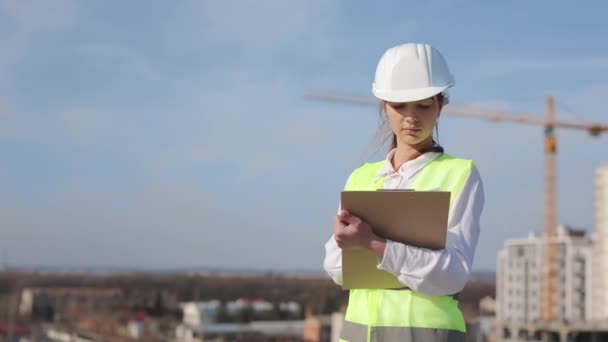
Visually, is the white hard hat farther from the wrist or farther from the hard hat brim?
the wrist

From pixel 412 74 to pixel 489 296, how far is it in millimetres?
75506

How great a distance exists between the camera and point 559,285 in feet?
169

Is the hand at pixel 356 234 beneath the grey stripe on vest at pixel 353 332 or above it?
above

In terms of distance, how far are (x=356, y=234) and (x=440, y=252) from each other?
158 mm

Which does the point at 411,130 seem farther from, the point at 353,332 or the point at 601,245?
the point at 601,245

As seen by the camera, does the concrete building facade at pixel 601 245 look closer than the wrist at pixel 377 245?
No

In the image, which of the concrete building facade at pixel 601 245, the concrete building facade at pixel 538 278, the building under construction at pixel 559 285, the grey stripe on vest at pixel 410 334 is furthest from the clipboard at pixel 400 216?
the concrete building facade at pixel 538 278

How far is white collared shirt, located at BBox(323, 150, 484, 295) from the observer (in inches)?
66.4

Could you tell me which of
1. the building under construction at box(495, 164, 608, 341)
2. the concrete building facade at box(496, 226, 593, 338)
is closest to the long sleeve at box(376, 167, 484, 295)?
the building under construction at box(495, 164, 608, 341)

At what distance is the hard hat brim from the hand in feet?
0.89

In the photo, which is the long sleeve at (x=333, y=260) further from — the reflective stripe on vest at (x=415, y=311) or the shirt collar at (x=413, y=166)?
the shirt collar at (x=413, y=166)

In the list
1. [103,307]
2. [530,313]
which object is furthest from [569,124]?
[103,307]

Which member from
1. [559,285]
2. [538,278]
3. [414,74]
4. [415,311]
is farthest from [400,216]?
[538,278]

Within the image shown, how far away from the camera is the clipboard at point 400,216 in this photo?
167 cm
